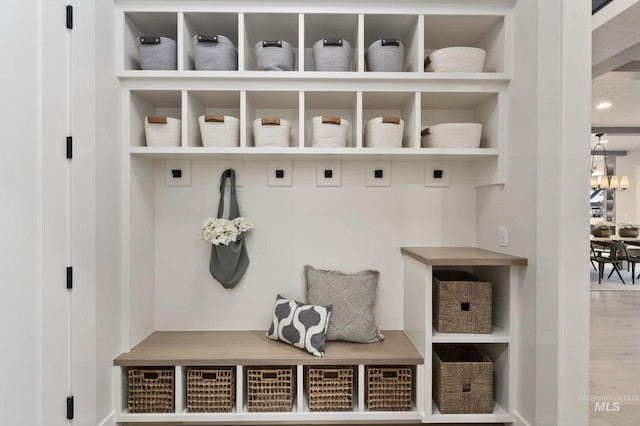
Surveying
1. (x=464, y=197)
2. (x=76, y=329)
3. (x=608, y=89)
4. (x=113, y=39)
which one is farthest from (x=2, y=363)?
(x=608, y=89)

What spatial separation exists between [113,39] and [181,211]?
3.36 ft

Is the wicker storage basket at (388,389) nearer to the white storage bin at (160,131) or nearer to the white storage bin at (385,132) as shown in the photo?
the white storage bin at (385,132)

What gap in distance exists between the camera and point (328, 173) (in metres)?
2.21

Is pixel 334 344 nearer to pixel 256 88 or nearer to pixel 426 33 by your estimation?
pixel 256 88

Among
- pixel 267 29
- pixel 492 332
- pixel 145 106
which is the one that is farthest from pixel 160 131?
pixel 492 332

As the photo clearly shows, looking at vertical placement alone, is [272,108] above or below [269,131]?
above

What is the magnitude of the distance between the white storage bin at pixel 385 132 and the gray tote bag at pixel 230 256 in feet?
3.01

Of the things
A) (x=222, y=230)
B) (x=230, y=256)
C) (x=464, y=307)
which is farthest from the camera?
(x=230, y=256)

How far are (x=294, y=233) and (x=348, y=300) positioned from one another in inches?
22.0

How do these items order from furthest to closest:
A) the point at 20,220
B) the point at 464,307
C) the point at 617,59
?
the point at 617,59 → the point at 464,307 → the point at 20,220

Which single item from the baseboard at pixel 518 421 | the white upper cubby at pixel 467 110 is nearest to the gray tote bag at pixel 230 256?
the white upper cubby at pixel 467 110

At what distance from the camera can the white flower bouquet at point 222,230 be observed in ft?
6.53

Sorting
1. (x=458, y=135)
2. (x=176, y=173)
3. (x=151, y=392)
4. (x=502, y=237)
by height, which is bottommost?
(x=151, y=392)

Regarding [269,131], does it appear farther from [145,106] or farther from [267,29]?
[145,106]
